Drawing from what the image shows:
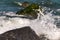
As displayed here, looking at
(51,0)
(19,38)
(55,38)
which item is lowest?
(51,0)

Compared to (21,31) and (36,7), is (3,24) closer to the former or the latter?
(21,31)

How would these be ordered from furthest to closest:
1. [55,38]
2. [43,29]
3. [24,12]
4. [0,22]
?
[24,12]
[0,22]
[43,29]
[55,38]

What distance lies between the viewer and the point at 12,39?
196 inches

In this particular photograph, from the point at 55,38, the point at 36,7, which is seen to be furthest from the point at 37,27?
the point at 36,7

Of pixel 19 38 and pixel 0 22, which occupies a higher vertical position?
pixel 19 38

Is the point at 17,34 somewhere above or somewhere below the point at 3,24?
above

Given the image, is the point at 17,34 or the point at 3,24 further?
the point at 3,24

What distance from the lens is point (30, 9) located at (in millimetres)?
12789

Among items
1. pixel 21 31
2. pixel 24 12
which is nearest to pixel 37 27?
pixel 21 31

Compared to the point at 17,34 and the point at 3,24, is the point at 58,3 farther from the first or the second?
the point at 17,34

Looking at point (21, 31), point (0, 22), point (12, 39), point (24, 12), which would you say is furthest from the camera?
point (24, 12)

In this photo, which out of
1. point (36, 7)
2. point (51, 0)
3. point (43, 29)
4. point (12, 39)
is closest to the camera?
point (12, 39)

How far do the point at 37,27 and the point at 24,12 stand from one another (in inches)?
186

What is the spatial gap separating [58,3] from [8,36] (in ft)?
45.7
